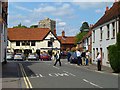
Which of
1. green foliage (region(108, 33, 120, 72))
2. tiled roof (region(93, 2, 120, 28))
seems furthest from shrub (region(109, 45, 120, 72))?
tiled roof (region(93, 2, 120, 28))

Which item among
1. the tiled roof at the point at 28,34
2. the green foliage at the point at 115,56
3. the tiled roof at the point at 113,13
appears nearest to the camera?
the green foliage at the point at 115,56

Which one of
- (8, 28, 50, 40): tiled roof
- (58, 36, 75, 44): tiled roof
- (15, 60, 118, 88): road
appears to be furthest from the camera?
(58, 36, 75, 44): tiled roof

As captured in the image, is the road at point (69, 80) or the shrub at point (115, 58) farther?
the shrub at point (115, 58)

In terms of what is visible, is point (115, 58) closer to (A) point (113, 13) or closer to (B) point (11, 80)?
(B) point (11, 80)

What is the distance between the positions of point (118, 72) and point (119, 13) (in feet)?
24.9

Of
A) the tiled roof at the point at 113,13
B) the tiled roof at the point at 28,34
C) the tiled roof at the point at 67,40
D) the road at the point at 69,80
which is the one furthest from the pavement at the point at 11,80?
the tiled roof at the point at 67,40

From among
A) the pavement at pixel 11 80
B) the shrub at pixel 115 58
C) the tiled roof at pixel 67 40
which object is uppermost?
the tiled roof at pixel 67 40

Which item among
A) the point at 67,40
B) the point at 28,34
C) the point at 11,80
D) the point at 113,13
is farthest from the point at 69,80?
the point at 67,40

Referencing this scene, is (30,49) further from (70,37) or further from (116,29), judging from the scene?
(116,29)

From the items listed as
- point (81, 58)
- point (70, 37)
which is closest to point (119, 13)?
point (81, 58)

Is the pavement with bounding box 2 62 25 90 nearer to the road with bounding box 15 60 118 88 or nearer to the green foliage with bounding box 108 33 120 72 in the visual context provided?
the road with bounding box 15 60 118 88

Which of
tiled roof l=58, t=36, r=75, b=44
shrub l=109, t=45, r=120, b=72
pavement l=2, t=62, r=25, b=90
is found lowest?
pavement l=2, t=62, r=25, b=90

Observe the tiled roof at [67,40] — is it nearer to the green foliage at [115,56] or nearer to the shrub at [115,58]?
the shrub at [115,58]

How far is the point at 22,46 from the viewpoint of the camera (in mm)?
88812
